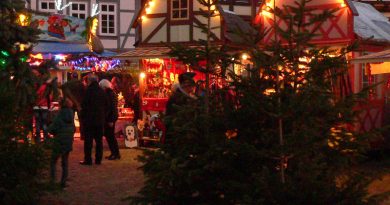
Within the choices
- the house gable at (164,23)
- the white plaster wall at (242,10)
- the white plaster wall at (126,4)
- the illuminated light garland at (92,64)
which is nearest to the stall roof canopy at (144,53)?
the house gable at (164,23)

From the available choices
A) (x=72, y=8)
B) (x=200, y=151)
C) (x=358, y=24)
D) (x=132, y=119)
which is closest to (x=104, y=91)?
(x=132, y=119)

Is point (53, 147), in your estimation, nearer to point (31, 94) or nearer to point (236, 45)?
point (31, 94)

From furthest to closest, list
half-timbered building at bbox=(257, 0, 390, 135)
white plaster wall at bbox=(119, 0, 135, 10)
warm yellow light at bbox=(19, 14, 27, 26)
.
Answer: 1. white plaster wall at bbox=(119, 0, 135, 10)
2. half-timbered building at bbox=(257, 0, 390, 135)
3. warm yellow light at bbox=(19, 14, 27, 26)

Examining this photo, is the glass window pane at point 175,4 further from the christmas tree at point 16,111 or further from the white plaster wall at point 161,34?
the christmas tree at point 16,111

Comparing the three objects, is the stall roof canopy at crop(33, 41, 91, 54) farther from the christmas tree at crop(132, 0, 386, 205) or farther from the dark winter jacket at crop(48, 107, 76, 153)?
the christmas tree at crop(132, 0, 386, 205)

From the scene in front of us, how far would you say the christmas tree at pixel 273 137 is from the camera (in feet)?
20.5

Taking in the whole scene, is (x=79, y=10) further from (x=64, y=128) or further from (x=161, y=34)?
(x=64, y=128)

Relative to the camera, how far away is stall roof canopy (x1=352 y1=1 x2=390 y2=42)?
657 inches

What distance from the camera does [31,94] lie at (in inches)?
321

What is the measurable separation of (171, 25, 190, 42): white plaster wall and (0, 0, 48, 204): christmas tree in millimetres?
11206

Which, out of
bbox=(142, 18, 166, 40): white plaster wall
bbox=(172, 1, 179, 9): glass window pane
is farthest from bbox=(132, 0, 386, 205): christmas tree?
bbox=(142, 18, 166, 40): white plaster wall

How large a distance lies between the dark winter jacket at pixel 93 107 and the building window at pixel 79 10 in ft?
79.4

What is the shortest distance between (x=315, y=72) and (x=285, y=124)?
0.54 m

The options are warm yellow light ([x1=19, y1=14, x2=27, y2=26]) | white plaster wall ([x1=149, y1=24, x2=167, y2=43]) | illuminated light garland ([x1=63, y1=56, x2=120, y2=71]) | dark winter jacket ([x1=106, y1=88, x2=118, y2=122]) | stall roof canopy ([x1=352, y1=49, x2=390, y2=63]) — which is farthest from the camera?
illuminated light garland ([x1=63, y1=56, x2=120, y2=71])
